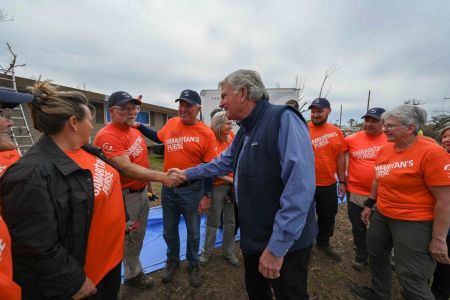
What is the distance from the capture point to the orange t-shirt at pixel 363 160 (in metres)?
3.58

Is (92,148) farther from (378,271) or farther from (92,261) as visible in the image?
(378,271)

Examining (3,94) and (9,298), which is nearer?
(9,298)

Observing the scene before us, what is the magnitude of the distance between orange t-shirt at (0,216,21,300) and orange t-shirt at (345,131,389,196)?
13.1 ft

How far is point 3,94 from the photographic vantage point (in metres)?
1.31

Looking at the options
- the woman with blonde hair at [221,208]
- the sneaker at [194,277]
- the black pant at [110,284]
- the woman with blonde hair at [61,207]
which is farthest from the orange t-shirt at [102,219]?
the woman with blonde hair at [221,208]

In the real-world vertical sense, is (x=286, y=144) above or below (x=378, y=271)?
above

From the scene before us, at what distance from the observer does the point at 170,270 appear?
331 cm

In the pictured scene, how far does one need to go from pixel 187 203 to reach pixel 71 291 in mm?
1767

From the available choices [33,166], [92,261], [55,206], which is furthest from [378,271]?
[33,166]

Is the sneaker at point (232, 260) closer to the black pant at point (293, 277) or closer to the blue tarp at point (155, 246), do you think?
the blue tarp at point (155, 246)

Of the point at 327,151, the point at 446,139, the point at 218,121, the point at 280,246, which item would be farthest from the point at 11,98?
the point at 446,139

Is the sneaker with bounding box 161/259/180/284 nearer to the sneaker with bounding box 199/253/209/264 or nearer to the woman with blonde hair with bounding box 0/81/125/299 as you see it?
the sneaker with bounding box 199/253/209/264

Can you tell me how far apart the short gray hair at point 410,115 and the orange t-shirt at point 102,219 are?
2.73 meters

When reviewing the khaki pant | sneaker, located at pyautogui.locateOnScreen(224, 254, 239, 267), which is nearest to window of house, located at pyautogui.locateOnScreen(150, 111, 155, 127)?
sneaker, located at pyautogui.locateOnScreen(224, 254, 239, 267)
